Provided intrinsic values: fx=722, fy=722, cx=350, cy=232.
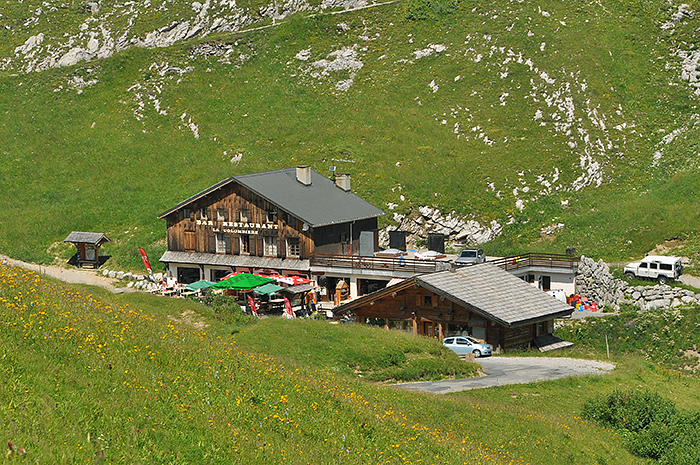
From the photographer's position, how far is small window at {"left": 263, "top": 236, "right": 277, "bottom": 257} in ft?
189

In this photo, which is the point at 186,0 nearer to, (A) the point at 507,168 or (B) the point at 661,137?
(A) the point at 507,168

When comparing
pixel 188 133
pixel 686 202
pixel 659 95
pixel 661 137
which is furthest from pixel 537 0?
pixel 188 133

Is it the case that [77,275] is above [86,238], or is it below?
below

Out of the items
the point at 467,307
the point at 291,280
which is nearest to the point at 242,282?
the point at 291,280

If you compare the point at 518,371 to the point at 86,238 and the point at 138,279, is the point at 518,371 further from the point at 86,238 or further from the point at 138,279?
the point at 86,238

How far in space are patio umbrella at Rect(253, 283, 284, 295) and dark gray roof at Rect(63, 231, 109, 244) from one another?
20230 mm

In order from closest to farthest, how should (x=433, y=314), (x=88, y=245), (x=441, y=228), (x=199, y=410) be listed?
1. (x=199, y=410)
2. (x=433, y=314)
3. (x=88, y=245)
4. (x=441, y=228)

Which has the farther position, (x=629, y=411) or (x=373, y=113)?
(x=373, y=113)

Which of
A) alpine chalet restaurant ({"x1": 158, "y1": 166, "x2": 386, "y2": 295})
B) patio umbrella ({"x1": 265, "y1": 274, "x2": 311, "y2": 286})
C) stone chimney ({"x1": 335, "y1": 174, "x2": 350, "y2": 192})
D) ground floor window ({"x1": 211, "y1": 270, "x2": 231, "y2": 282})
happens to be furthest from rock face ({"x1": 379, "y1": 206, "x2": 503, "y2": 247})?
ground floor window ({"x1": 211, "y1": 270, "x2": 231, "y2": 282})

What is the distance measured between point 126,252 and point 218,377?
50604 mm

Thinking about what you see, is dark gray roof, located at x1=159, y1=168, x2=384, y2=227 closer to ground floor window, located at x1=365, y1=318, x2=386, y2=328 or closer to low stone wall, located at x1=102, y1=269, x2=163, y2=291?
low stone wall, located at x1=102, y1=269, x2=163, y2=291

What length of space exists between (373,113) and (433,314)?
44.3 m

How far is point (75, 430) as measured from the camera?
12.6 m

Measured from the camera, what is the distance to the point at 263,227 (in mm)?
57500
